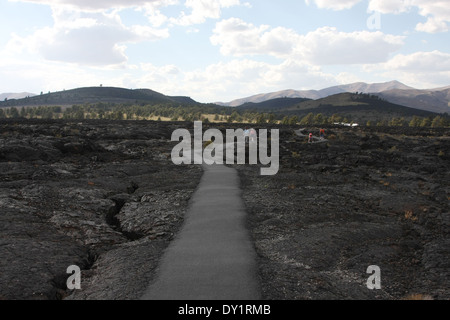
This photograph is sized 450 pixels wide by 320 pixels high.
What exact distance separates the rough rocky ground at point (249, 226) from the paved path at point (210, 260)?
1.49ft

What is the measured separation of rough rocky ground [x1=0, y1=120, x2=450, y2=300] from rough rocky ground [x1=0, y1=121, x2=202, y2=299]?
0.05m

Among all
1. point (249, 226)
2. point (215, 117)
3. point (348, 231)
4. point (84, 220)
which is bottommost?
point (348, 231)

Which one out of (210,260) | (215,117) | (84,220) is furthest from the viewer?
(215,117)

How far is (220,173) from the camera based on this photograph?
87.5ft

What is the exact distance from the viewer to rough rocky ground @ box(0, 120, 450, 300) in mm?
9680

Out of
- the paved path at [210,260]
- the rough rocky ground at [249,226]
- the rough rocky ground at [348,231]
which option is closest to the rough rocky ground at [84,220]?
the rough rocky ground at [249,226]

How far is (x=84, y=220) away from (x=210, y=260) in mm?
7007

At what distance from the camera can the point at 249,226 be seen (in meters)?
14.5

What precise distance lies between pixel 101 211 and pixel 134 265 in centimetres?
658

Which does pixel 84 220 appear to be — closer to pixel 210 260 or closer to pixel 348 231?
pixel 210 260

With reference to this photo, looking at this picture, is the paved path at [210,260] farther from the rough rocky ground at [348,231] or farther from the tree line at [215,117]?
the tree line at [215,117]

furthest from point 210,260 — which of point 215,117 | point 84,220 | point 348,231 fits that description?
point 215,117

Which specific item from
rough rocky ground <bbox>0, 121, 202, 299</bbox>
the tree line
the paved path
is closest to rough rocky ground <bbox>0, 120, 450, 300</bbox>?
rough rocky ground <bbox>0, 121, 202, 299</bbox>

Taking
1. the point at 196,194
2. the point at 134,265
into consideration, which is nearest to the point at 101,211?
the point at 196,194
